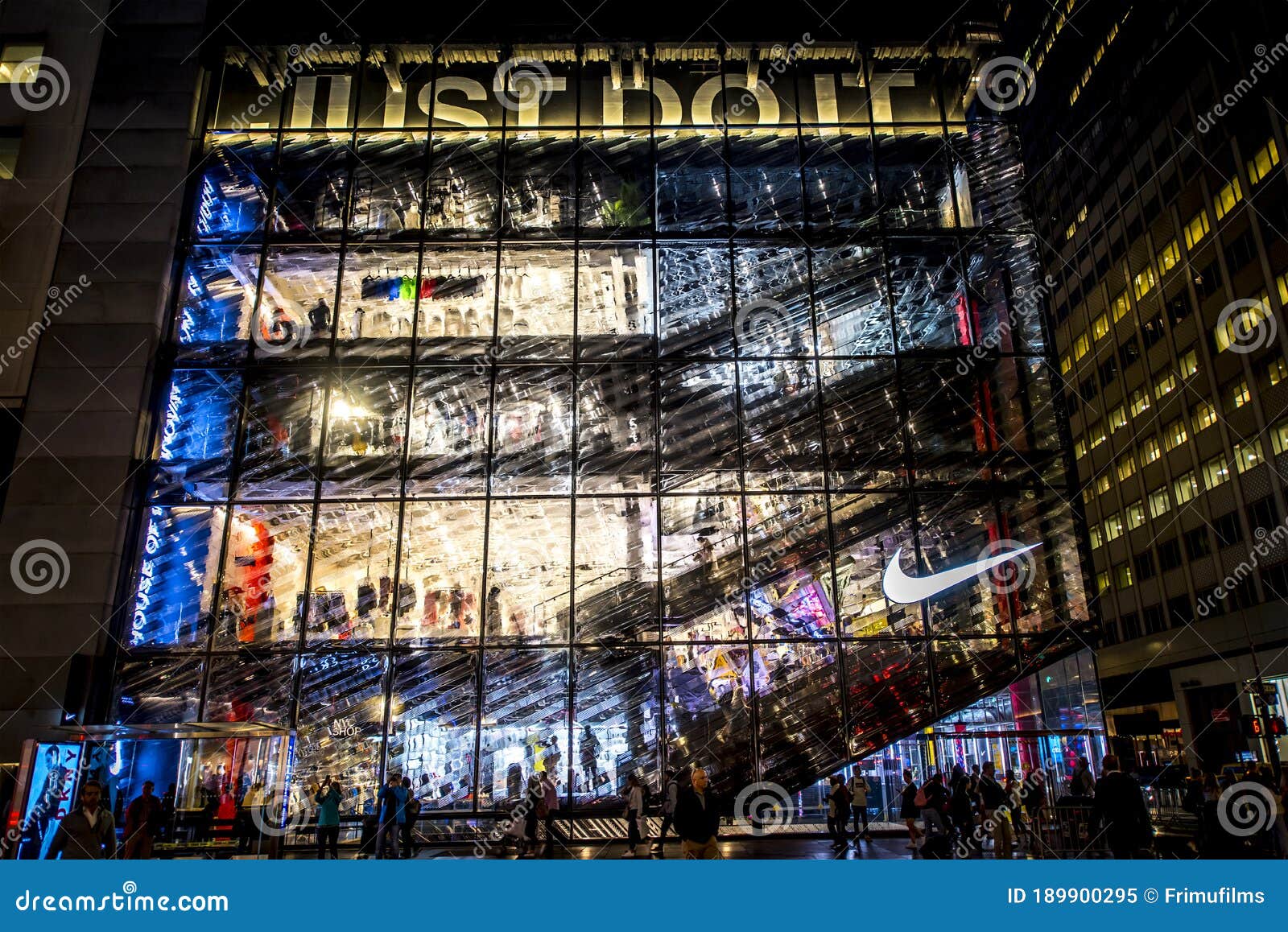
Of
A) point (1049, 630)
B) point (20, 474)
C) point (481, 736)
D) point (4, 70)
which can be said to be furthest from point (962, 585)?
point (4, 70)

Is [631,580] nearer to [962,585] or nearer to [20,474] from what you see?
[962,585]

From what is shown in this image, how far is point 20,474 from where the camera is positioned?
17.1 m

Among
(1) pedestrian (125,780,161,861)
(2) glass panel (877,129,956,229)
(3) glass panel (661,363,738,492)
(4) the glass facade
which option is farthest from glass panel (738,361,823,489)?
(1) pedestrian (125,780,161,861)

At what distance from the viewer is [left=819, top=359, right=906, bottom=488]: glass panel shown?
1797 centimetres

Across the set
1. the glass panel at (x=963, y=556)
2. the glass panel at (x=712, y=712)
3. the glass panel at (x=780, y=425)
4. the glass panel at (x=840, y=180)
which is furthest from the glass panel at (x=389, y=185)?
the glass panel at (x=963, y=556)

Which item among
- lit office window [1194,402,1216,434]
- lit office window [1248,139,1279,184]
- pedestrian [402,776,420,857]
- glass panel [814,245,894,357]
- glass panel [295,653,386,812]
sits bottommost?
pedestrian [402,776,420,857]

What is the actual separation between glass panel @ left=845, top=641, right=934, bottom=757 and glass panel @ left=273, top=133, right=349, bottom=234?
15.2 meters

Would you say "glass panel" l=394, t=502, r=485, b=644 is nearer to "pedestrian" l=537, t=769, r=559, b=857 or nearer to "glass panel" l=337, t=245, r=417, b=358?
"pedestrian" l=537, t=769, r=559, b=857

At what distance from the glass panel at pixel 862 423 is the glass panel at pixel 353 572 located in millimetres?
9727

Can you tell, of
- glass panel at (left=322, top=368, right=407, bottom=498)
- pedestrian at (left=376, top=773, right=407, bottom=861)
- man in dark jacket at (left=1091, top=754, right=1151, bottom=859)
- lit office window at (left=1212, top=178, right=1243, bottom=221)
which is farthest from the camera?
lit office window at (left=1212, top=178, right=1243, bottom=221)

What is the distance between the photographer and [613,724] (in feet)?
54.6

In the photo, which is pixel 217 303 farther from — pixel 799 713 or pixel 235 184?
pixel 799 713

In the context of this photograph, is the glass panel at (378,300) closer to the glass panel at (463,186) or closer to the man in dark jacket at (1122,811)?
the glass panel at (463,186)
